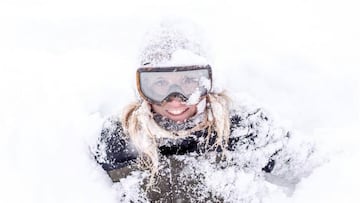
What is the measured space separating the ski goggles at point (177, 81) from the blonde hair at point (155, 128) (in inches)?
3.2

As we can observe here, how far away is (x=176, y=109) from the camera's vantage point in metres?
2.16

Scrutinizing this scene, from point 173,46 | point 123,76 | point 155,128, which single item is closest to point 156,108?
point 155,128

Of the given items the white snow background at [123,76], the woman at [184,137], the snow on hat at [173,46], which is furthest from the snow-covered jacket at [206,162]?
the snow on hat at [173,46]

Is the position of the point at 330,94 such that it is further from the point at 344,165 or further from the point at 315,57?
the point at 344,165

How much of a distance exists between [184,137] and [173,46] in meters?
0.32

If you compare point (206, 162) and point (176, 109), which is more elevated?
point (176, 109)

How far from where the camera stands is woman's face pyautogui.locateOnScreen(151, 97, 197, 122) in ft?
7.04

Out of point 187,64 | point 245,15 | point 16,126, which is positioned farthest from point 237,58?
point 16,126

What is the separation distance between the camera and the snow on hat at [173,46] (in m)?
2.13

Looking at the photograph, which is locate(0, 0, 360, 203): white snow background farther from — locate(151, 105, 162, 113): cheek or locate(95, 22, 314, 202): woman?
locate(151, 105, 162, 113): cheek

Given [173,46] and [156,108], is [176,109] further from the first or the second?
[173,46]

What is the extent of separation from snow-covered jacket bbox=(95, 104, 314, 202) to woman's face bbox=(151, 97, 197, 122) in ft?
0.15

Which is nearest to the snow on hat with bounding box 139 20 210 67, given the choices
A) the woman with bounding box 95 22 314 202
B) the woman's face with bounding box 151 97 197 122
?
the woman with bounding box 95 22 314 202

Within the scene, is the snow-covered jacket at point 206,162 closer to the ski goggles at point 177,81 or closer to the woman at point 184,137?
the woman at point 184,137
